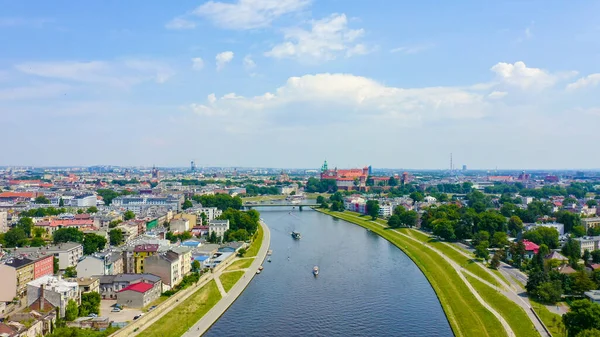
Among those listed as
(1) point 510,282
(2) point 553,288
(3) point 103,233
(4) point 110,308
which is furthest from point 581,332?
(3) point 103,233

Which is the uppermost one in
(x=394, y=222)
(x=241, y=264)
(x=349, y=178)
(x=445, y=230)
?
(x=349, y=178)

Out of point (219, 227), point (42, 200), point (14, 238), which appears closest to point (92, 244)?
point (14, 238)

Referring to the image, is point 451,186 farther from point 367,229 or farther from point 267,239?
point 267,239

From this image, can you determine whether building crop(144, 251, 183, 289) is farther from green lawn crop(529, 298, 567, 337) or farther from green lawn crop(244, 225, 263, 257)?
green lawn crop(529, 298, 567, 337)

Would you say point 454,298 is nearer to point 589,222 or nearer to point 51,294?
point 51,294

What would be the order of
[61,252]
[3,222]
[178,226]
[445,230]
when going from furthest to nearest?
[3,222] < [178,226] < [445,230] < [61,252]

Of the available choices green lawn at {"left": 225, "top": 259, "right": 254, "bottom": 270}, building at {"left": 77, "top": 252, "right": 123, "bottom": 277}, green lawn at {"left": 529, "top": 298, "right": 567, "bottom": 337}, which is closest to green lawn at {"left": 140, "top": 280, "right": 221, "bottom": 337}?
green lawn at {"left": 225, "top": 259, "right": 254, "bottom": 270}
